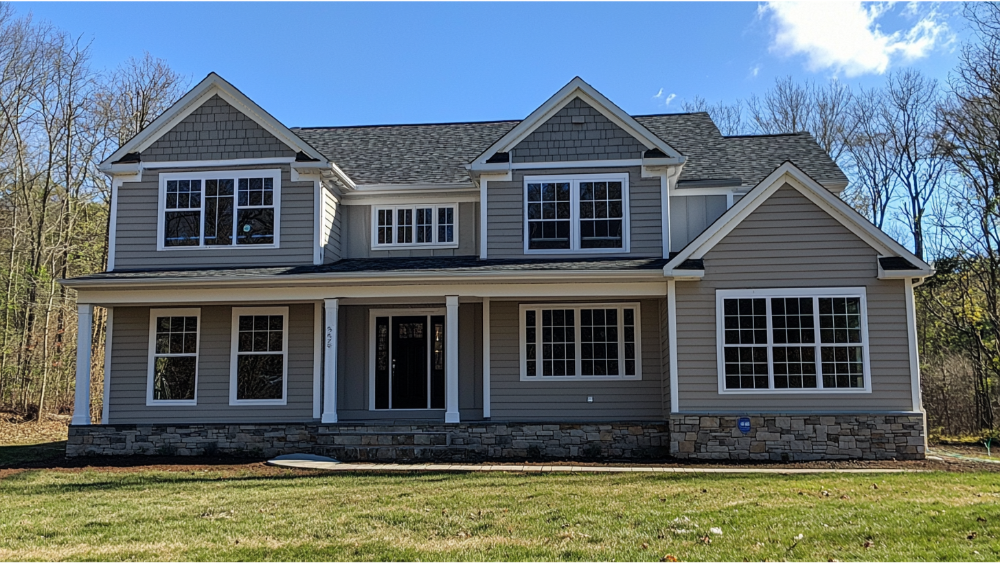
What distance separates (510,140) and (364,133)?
5.45 meters

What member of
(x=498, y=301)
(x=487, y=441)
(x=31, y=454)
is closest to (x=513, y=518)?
(x=487, y=441)

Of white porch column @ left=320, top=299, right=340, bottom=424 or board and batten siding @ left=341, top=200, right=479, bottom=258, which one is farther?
board and batten siding @ left=341, top=200, right=479, bottom=258

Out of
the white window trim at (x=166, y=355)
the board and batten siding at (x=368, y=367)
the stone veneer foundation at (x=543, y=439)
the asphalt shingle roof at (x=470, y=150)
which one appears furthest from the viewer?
the asphalt shingle roof at (x=470, y=150)

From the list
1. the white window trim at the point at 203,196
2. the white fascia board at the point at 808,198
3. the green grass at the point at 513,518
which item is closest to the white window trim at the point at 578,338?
the white fascia board at the point at 808,198

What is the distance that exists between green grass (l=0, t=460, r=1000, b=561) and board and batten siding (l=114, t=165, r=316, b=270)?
536 cm

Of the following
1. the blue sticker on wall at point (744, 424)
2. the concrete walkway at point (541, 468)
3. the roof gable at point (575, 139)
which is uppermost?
the roof gable at point (575, 139)

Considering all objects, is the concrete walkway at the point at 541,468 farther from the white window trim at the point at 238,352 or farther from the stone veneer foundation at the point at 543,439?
the white window trim at the point at 238,352

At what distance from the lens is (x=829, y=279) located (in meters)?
14.2

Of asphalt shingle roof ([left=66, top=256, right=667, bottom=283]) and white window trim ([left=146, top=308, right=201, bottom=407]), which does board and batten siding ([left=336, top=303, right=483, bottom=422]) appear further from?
white window trim ([left=146, top=308, right=201, bottom=407])

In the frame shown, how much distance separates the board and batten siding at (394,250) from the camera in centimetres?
1703

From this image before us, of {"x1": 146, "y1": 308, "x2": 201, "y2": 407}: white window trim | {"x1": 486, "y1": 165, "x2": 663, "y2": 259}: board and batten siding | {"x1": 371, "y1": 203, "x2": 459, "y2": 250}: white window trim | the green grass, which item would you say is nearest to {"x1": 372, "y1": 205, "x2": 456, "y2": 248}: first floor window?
{"x1": 371, "y1": 203, "x2": 459, "y2": 250}: white window trim

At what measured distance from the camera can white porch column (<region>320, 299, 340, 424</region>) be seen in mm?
14938

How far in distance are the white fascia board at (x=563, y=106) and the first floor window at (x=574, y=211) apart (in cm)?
83

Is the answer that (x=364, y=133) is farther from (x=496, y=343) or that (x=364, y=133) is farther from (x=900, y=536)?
(x=900, y=536)
